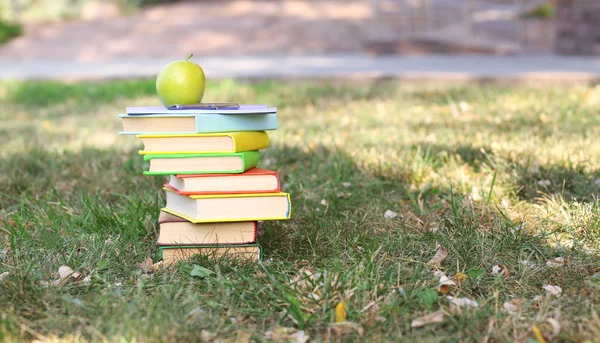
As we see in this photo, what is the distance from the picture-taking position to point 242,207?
2434 millimetres

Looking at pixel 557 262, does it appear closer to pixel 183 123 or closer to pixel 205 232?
pixel 205 232

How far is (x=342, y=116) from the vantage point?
5.19 m

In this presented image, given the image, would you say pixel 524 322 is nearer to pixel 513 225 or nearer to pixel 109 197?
pixel 513 225

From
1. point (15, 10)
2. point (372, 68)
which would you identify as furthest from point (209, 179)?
point (15, 10)

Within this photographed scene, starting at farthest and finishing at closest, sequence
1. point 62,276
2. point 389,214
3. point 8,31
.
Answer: point 8,31
point 389,214
point 62,276

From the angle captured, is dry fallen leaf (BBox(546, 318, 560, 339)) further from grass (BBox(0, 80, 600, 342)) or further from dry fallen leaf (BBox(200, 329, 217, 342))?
dry fallen leaf (BBox(200, 329, 217, 342))

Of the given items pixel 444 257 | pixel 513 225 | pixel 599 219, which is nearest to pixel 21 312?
pixel 444 257

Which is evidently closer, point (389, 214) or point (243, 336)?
point (243, 336)

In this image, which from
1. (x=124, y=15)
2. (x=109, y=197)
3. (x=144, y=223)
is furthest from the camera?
(x=124, y=15)

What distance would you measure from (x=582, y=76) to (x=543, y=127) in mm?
2120

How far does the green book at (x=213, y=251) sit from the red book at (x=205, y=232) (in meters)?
0.02

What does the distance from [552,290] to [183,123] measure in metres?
1.37

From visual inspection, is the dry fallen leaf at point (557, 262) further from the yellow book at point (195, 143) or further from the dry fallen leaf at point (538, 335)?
the yellow book at point (195, 143)

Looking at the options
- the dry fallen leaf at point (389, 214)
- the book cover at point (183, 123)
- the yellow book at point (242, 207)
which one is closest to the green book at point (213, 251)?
the yellow book at point (242, 207)
